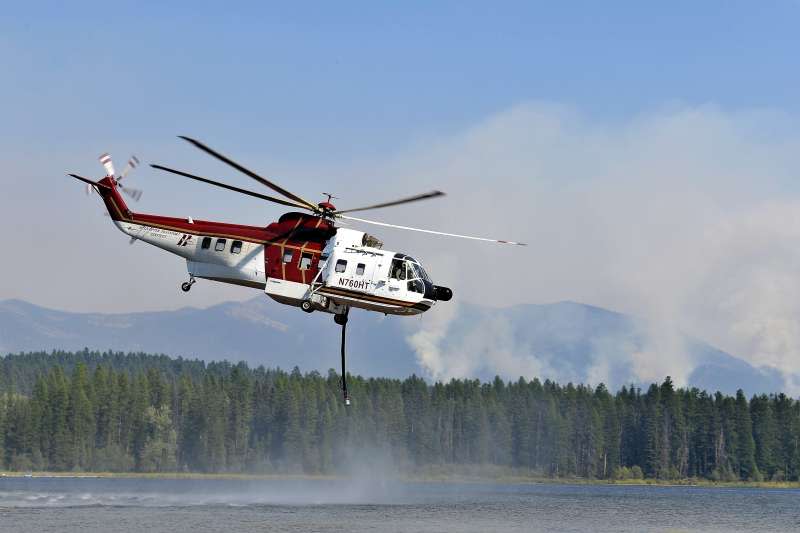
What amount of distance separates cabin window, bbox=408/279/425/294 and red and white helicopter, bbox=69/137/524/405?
0.05 m

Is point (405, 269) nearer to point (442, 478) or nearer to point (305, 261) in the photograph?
point (305, 261)

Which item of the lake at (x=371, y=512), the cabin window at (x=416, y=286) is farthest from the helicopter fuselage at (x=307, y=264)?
the lake at (x=371, y=512)

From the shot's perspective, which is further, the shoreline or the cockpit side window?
the shoreline

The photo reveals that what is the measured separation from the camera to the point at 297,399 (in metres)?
186

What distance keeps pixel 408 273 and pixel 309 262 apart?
5.25 meters

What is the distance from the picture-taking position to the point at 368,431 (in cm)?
18562

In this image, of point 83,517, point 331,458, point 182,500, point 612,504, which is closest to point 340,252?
point 83,517

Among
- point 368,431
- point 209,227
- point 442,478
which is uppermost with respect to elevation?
point 209,227

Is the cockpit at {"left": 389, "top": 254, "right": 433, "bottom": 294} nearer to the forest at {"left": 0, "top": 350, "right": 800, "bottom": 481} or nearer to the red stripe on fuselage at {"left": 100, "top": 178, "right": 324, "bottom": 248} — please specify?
the red stripe on fuselage at {"left": 100, "top": 178, "right": 324, "bottom": 248}

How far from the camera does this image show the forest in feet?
591

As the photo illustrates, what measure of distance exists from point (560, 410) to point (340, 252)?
14570 centimetres

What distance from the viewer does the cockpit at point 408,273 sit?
57.6m

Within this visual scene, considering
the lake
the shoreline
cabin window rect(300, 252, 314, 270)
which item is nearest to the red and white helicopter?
cabin window rect(300, 252, 314, 270)

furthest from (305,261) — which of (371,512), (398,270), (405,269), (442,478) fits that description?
(442,478)
